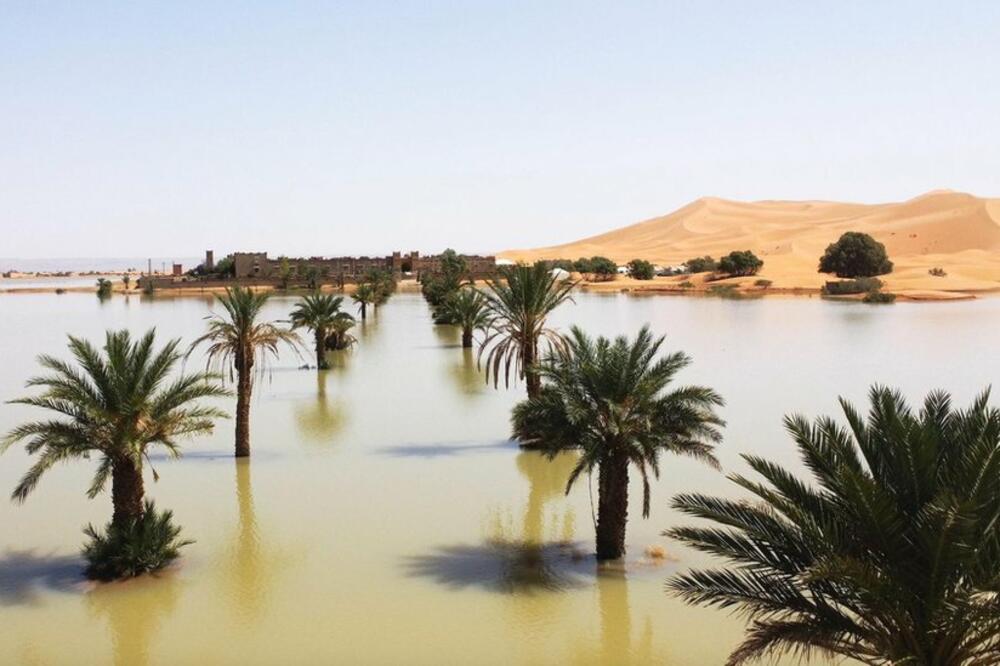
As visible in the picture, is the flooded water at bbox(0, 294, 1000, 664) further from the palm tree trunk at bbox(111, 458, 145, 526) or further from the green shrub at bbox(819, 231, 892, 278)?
the green shrub at bbox(819, 231, 892, 278)

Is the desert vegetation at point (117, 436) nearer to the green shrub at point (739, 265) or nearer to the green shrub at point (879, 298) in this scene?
the green shrub at point (879, 298)

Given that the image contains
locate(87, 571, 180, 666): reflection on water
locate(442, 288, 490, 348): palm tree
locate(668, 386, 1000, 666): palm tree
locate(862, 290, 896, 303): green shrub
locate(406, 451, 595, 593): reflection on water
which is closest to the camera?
locate(668, 386, 1000, 666): palm tree

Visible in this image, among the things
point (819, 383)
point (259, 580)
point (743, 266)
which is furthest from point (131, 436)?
point (743, 266)

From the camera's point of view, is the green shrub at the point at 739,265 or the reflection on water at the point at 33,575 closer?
the reflection on water at the point at 33,575

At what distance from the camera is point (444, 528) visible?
13828 mm

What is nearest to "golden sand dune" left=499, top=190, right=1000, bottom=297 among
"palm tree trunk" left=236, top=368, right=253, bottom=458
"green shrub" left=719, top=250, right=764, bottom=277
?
"green shrub" left=719, top=250, right=764, bottom=277

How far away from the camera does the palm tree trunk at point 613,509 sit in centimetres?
1207

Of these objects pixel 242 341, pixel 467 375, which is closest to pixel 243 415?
pixel 242 341

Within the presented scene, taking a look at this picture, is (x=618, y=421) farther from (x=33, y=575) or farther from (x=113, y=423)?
(x=33, y=575)

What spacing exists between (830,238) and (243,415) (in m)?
122

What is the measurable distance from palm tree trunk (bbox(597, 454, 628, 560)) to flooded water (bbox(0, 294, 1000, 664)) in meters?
0.36

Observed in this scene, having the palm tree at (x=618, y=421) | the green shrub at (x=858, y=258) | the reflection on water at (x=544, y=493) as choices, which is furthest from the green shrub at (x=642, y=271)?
the palm tree at (x=618, y=421)

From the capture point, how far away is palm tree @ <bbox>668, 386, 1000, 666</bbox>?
242 inches

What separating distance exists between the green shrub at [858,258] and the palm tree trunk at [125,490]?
2893 inches
